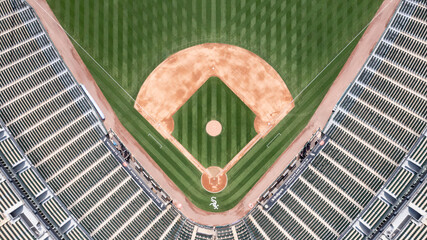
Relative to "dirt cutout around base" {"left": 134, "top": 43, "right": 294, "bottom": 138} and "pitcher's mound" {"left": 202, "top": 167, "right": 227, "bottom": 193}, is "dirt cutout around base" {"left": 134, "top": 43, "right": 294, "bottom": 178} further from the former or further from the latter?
"pitcher's mound" {"left": 202, "top": 167, "right": 227, "bottom": 193}

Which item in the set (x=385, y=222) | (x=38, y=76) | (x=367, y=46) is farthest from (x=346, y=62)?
(x=38, y=76)

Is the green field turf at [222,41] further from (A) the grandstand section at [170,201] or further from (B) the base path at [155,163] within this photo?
(A) the grandstand section at [170,201]

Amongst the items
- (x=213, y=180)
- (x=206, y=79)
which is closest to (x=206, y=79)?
(x=206, y=79)

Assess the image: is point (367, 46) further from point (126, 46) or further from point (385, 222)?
point (126, 46)

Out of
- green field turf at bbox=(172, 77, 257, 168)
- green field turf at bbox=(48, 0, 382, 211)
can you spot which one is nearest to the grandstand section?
green field turf at bbox=(48, 0, 382, 211)

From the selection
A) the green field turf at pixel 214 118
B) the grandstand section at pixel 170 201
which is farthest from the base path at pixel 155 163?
the green field turf at pixel 214 118

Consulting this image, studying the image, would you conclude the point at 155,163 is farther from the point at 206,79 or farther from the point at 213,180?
the point at 206,79
